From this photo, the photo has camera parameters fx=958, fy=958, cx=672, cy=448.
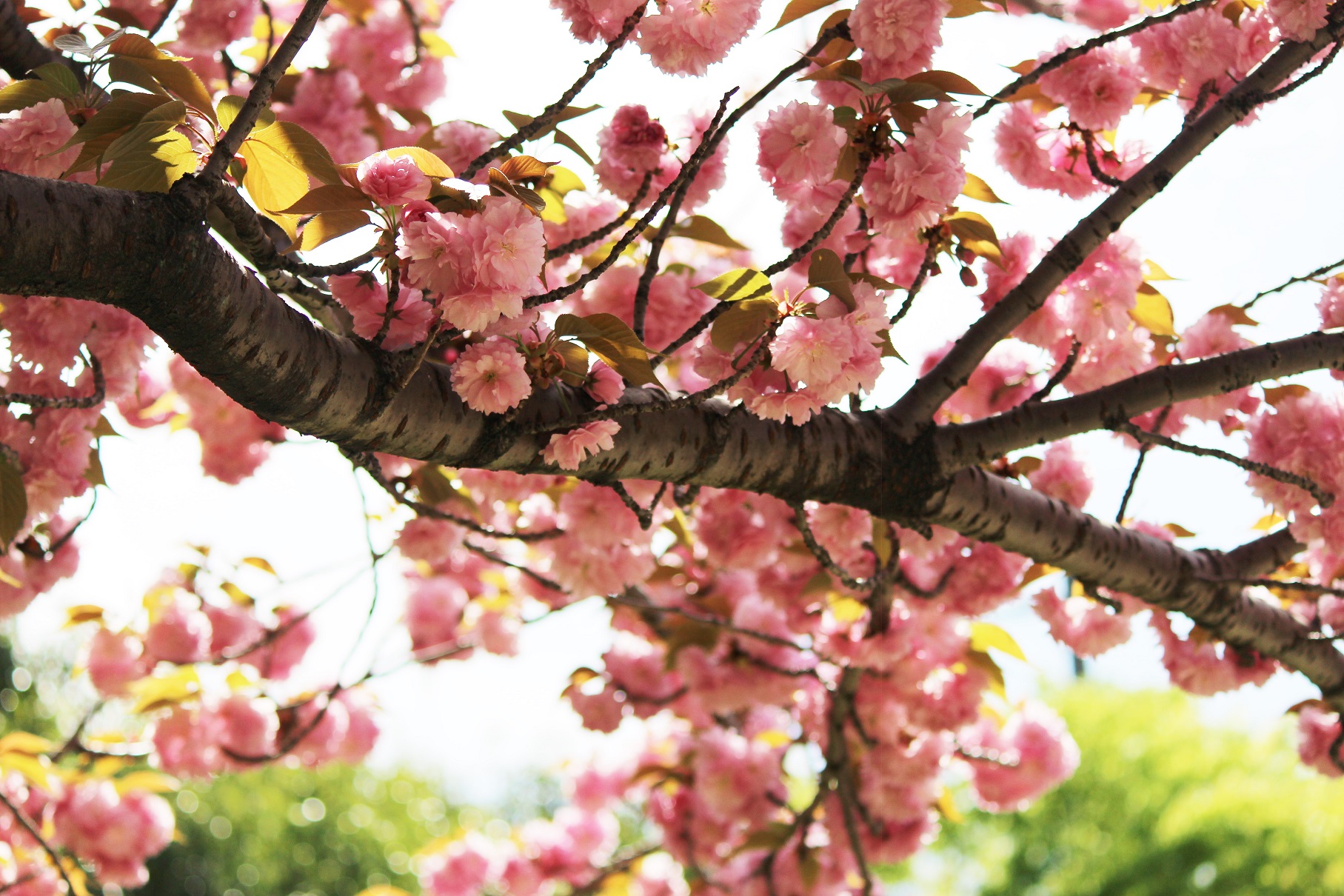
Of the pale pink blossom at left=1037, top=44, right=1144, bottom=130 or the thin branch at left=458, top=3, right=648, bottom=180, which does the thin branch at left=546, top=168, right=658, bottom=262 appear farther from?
the pale pink blossom at left=1037, top=44, right=1144, bottom=130

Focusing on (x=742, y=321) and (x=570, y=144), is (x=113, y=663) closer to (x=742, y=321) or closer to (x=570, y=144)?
(x=570, y=144)

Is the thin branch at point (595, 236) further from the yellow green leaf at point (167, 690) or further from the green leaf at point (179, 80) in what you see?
the yellow green leaf at point (167, 690)

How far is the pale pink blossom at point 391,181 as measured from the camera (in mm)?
663

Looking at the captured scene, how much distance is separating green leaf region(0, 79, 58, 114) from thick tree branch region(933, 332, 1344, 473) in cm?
89

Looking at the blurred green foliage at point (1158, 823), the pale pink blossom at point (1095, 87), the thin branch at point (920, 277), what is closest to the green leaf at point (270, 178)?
the thin branch at point (920, 277)

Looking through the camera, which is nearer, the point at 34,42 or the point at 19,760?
the point at 34,42

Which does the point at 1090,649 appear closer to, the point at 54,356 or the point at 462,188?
the point at 462,188

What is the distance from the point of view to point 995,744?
7.04 ft

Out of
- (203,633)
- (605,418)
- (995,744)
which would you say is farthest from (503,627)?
(605,418)

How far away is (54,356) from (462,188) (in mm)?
598

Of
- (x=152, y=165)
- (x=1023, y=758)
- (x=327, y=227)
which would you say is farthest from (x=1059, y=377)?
(x=1023, y=758)

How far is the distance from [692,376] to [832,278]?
71 centimetres

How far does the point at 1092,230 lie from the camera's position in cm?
99

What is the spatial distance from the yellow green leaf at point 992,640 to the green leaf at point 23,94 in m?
1.46
